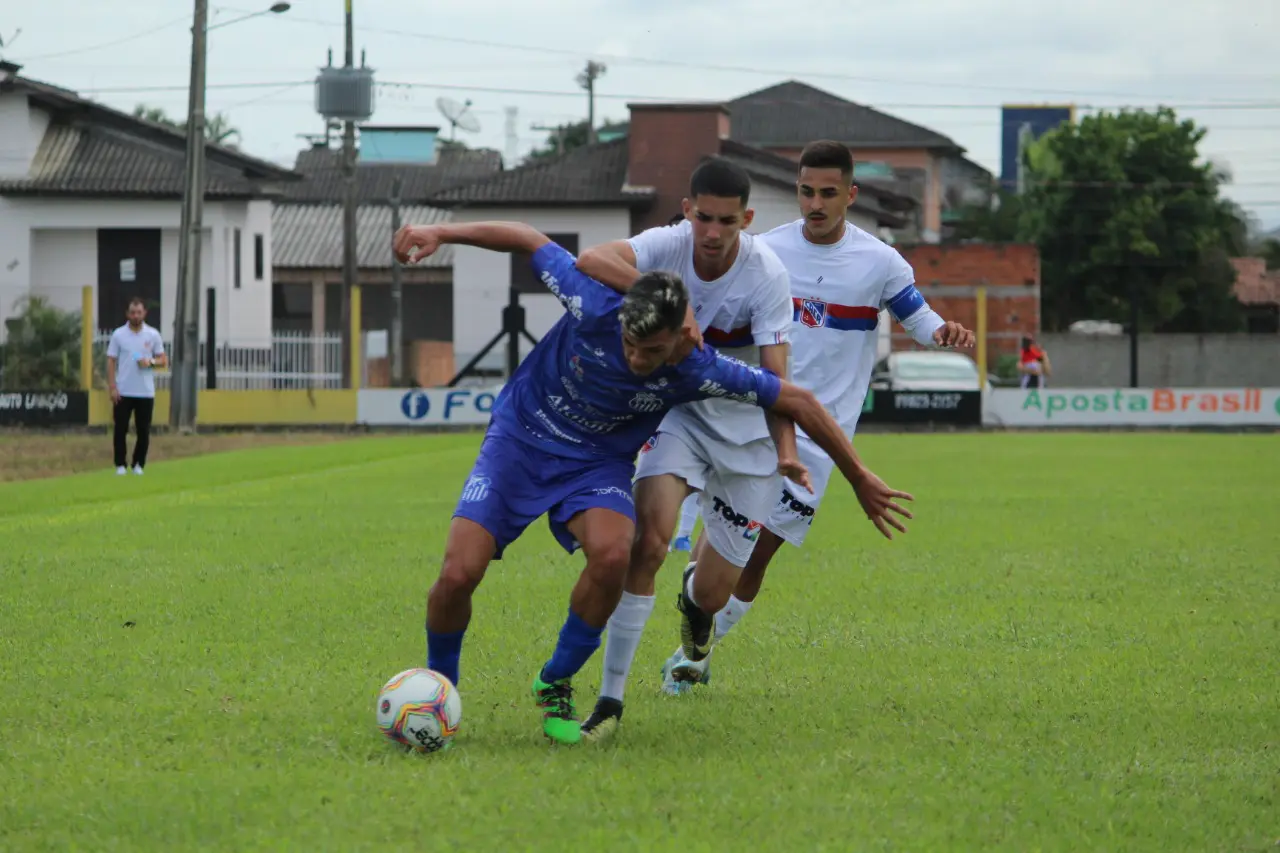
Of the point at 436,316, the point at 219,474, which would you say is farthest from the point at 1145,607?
the point at 436,316

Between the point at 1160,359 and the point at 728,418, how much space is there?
4471cm

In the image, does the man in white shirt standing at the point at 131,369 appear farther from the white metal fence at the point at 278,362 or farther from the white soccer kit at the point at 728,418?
the white soccer kit at the point at 728,418

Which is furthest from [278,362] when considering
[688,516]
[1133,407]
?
[688,516]

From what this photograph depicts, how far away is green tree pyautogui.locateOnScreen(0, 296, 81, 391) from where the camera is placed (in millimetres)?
34219

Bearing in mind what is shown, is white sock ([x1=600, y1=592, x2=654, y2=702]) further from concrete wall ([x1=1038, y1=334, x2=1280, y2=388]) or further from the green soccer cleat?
concrete wall ([x1=1038, y1=334, x2=1280, y2=388])

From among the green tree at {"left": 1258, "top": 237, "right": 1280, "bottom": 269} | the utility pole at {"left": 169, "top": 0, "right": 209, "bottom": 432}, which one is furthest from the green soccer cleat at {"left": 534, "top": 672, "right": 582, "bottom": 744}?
the green tree at {"left": 1258, "top": 237, "right": 1280, "bottom": 269}

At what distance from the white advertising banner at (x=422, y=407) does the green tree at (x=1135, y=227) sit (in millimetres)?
38058

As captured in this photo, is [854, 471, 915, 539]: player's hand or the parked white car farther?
the parked white car

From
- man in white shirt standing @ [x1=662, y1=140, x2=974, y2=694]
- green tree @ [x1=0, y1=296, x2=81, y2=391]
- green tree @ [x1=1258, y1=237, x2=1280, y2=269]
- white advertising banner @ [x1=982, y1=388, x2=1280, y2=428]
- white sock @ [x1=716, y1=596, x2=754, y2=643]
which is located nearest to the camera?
white sock @ [x1=716, y1=596, x2=754, y2=643]


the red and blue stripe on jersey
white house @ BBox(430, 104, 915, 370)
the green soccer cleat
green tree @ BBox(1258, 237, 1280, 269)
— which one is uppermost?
green tree @ BBox(1258, 237, 1280, 269)

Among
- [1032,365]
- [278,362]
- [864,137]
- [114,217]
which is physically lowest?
[278,362]

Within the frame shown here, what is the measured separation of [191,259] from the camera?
34281 millimetres

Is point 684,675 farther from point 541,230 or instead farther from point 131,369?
point 541,230

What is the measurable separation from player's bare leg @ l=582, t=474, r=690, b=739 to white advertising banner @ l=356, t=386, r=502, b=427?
27085mm
